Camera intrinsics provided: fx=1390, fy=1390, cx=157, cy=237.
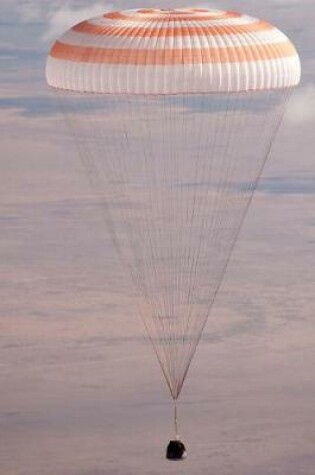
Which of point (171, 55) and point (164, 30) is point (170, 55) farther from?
point (164, 30)

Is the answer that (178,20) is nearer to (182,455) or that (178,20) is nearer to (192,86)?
(192,86)

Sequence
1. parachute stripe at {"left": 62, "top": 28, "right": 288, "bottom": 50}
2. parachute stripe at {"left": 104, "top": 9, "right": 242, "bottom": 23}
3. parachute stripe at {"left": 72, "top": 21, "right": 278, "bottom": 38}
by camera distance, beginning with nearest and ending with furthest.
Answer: parachute stripe at {"left": 62, "top": 28, "right": 288, "bottom": 50}, parachute stripe at {"left": 72, "top": 21, "right": 278, "bottom": 38}, parachute stripe at {"left": 104, "top": 9, "right": 242, "bottom": 23}

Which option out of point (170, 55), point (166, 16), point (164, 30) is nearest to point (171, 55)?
point (170, 55)

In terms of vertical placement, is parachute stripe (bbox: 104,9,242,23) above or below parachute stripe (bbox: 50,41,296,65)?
above

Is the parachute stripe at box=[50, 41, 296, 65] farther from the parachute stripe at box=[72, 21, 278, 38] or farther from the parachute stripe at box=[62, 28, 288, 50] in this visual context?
the parachute stripe at box=[72, 21, 278, 38]

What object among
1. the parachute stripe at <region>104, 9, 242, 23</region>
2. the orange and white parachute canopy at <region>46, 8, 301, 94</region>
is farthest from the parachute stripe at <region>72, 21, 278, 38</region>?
the parachute stripe at <region>104, 9, 242, 23</region>

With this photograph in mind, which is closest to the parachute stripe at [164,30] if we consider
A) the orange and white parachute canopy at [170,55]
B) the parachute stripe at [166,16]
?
the orange and white parachute canopy at [170,55]

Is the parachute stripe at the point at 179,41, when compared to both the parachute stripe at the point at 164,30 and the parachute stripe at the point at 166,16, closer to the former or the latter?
the parachute stripe at the point at 164,30

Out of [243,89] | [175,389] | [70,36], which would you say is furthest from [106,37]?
[175,389]
